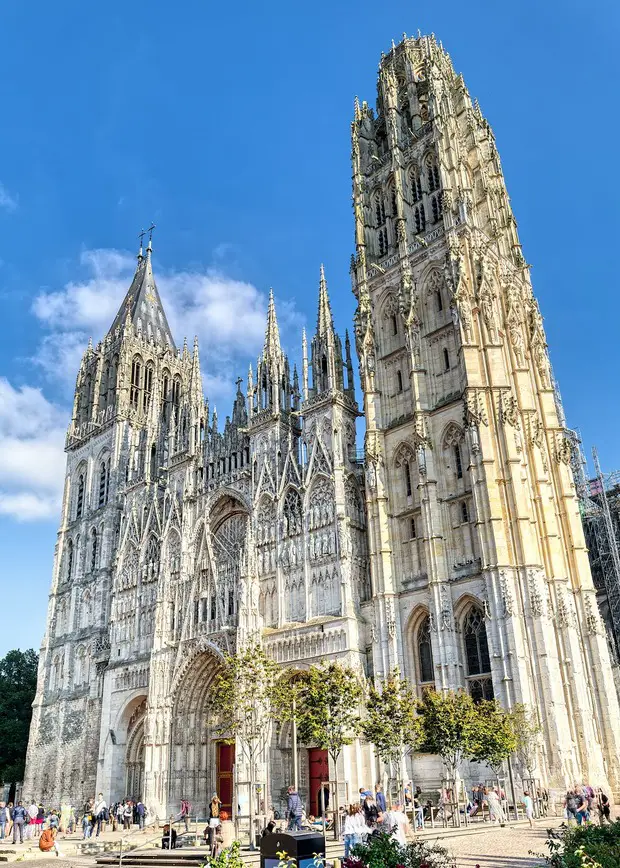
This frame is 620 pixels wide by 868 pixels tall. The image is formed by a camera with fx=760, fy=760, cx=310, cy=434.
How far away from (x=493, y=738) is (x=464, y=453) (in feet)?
43.8

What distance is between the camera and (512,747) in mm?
26281

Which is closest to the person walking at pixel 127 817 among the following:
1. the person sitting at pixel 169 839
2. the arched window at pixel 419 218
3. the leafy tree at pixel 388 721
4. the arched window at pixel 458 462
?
the person sitting at pixel 169 839

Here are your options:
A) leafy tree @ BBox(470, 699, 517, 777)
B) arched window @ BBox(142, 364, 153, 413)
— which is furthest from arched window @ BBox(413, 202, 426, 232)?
leafy tree @ BBox(470, 699, 517, 777)

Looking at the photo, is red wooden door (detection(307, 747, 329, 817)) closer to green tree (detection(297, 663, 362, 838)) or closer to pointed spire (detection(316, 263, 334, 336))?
green tree (detection(297, 663, 362, 838))

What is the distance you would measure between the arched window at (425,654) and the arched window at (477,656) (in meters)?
1.71

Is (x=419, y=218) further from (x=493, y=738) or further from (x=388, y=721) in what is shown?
(x=493, y=738)

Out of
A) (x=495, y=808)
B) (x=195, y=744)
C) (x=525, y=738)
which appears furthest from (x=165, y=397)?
(x=495, y=808)

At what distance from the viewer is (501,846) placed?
18.7 metres

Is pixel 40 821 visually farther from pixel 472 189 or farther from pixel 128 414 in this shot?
pixel 472 189

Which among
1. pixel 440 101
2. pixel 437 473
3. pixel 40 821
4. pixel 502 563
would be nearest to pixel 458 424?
pixel 437 473

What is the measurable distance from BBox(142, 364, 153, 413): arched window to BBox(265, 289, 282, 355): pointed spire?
619 inches

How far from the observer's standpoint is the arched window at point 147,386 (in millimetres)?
57250

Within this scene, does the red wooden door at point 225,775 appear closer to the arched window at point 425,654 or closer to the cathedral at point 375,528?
the cathedral at point 375,528

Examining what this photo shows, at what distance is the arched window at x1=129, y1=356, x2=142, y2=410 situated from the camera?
56625 mm
